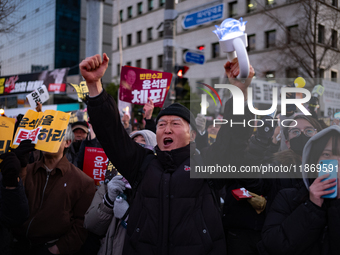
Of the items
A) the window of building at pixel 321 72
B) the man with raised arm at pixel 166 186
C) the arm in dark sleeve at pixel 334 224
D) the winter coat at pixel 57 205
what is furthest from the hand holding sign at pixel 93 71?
the window of building at pixel 321 72

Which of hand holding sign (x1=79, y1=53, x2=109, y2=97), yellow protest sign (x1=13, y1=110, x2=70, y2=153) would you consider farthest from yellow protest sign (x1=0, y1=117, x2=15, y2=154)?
hand holding sign (x1=79, y1=53, x2=109, y2=97)

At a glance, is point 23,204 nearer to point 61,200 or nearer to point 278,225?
point 61,200

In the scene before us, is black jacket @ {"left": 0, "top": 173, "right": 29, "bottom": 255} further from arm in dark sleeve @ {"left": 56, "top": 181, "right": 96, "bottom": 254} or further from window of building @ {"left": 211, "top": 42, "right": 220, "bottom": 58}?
window of building @ {"left": 211, "top": 42, "right": 220, "bottom": 58}

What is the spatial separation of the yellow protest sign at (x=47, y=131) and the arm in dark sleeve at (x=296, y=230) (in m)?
1.82

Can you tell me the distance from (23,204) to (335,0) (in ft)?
34.9

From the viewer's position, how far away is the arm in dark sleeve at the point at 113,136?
1.95 meters

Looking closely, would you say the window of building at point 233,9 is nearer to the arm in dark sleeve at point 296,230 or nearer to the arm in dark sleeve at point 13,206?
the arm in dark sleeve at point 13,206

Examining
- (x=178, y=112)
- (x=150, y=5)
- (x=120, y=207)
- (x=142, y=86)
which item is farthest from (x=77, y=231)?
(x=150, y=5)

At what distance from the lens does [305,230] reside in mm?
1780

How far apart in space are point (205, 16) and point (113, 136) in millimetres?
5636

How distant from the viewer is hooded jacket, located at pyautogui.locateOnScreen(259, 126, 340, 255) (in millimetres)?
1764

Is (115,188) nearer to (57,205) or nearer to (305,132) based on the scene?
(57,205)

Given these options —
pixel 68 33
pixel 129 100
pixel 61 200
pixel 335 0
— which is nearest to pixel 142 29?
pixel 68 33

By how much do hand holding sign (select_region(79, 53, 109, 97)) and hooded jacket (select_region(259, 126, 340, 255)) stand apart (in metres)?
1.31
